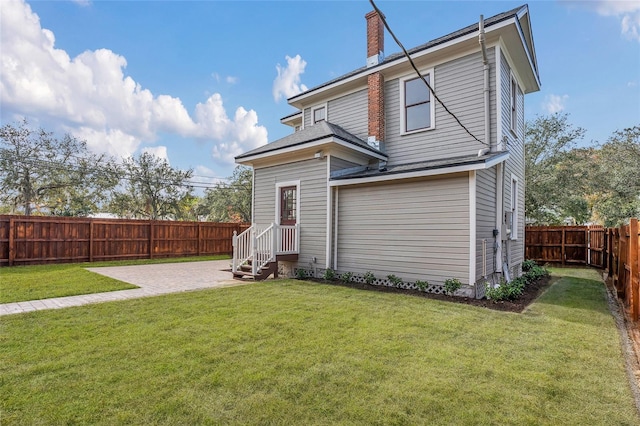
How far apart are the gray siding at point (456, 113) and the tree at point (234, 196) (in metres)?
17.7

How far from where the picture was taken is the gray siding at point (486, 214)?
22.1 feet

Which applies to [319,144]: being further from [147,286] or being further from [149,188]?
[149,188]

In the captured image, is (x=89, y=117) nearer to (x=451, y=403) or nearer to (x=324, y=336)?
(x=324, y=336)

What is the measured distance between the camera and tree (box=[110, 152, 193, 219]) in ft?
77.8

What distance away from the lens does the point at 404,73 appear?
902 centimetres

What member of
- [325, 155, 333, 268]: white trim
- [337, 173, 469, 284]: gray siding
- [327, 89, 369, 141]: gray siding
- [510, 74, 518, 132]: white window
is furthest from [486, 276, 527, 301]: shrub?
[327, 89, 369, 141]: gray siding

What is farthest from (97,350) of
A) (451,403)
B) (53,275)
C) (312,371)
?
(53,275)

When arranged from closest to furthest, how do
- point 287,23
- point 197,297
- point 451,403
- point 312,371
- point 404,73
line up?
point 451,403 < point 312,371 < point 197,297 < point 404,73 < point 287,23

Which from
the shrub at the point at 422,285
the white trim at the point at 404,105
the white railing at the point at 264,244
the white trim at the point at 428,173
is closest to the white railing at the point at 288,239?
the white railing at the point at 264,244

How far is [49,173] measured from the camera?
2020 centimetres

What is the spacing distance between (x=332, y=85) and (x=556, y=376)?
9380mm

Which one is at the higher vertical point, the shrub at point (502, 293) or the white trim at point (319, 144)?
A: the white trim at point (319, 144)

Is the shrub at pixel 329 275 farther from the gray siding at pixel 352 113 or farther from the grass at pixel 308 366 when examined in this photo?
the gray siding at pixel 352 113

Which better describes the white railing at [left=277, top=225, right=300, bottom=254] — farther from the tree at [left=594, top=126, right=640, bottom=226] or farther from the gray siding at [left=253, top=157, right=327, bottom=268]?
the tree at [left=594, top=126, right=640, bottom=226]
